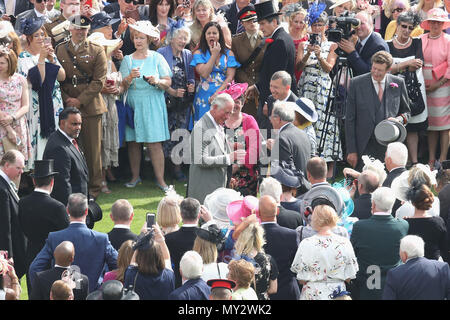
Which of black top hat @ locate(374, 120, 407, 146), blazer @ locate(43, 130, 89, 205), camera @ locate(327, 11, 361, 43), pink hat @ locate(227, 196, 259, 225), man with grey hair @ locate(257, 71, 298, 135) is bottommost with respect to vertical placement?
pink hat @ locate(227, 196, 259, 225)

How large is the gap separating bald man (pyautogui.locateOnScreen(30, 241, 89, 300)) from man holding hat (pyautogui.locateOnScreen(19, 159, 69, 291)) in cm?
98

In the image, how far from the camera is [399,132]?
10711 millimetres

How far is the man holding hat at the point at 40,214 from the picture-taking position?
28.1ft

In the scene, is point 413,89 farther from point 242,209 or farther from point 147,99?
point 242,209

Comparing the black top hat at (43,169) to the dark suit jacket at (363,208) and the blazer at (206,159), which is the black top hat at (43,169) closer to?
the blazer at (206,159)

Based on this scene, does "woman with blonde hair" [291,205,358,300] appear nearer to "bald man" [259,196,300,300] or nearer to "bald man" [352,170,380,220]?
"bald man" [259,196,300,300]

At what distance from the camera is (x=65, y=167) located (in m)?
9.64

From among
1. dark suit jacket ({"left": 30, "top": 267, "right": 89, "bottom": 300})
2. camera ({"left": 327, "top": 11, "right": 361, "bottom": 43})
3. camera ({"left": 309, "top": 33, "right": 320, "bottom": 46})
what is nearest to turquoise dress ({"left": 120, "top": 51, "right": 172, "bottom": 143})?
camera ({"left": 309, "top": 33, "right": 320, "bottom": 46})

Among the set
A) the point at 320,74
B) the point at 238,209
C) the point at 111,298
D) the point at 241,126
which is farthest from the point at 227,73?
the point at 111,298

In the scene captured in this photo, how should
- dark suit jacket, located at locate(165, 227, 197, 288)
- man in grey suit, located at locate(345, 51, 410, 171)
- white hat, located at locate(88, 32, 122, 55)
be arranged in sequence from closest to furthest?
dark suit jacket, located at locate(165, 227, 197, 288), man in grey suit, located at locate(345, 51, 410, 171), white hat, located at locate(88, 32, 122, 55)

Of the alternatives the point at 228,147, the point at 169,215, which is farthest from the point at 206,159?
the point at 169,215

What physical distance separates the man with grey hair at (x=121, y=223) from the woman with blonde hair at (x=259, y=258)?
1.07m

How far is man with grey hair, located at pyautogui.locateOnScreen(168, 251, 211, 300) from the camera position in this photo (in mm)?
A: 7086

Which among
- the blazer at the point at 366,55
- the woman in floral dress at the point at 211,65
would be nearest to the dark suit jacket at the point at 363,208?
the blazer at the point at 366,55
